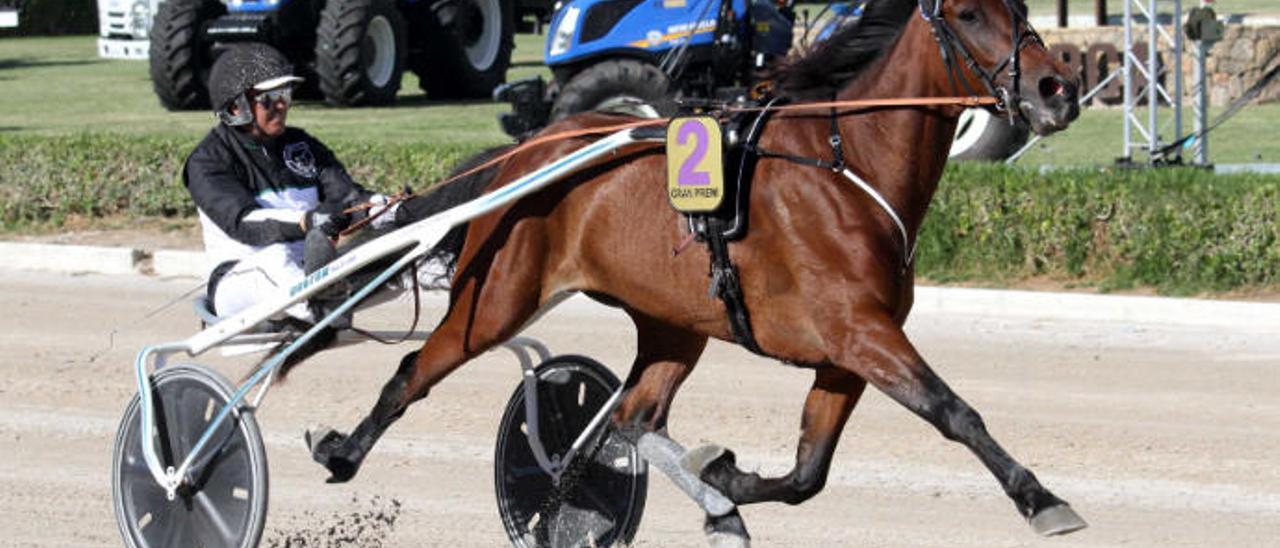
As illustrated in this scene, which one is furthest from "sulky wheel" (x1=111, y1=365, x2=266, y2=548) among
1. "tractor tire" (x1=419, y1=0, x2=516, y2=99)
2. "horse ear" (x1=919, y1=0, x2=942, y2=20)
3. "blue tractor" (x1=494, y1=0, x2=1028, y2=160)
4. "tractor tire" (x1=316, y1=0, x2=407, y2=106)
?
"tractor tire" (x1=419, y1=0, x2=516, y2=99)

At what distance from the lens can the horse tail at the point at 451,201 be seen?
5.88 meters

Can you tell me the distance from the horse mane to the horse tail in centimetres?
99

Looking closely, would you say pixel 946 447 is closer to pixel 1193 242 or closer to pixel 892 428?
pixel 892 428

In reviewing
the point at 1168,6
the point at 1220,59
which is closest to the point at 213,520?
the point at 1220,59

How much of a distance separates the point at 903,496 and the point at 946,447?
732 millimetres

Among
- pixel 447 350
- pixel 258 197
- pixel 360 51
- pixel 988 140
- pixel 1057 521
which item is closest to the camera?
pixel 1057 521

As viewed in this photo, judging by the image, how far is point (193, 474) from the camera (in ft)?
18.7

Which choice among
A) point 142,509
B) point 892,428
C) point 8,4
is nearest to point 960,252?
point 892,428

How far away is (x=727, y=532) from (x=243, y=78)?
1.84 m

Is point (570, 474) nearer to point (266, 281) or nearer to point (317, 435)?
point (317, 435)

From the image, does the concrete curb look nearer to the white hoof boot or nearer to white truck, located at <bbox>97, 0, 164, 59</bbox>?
the white hoof boot

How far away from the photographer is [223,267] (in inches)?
233

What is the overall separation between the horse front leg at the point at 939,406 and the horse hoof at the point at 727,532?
0.62 metres

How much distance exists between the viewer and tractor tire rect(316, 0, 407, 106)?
1791 cm
